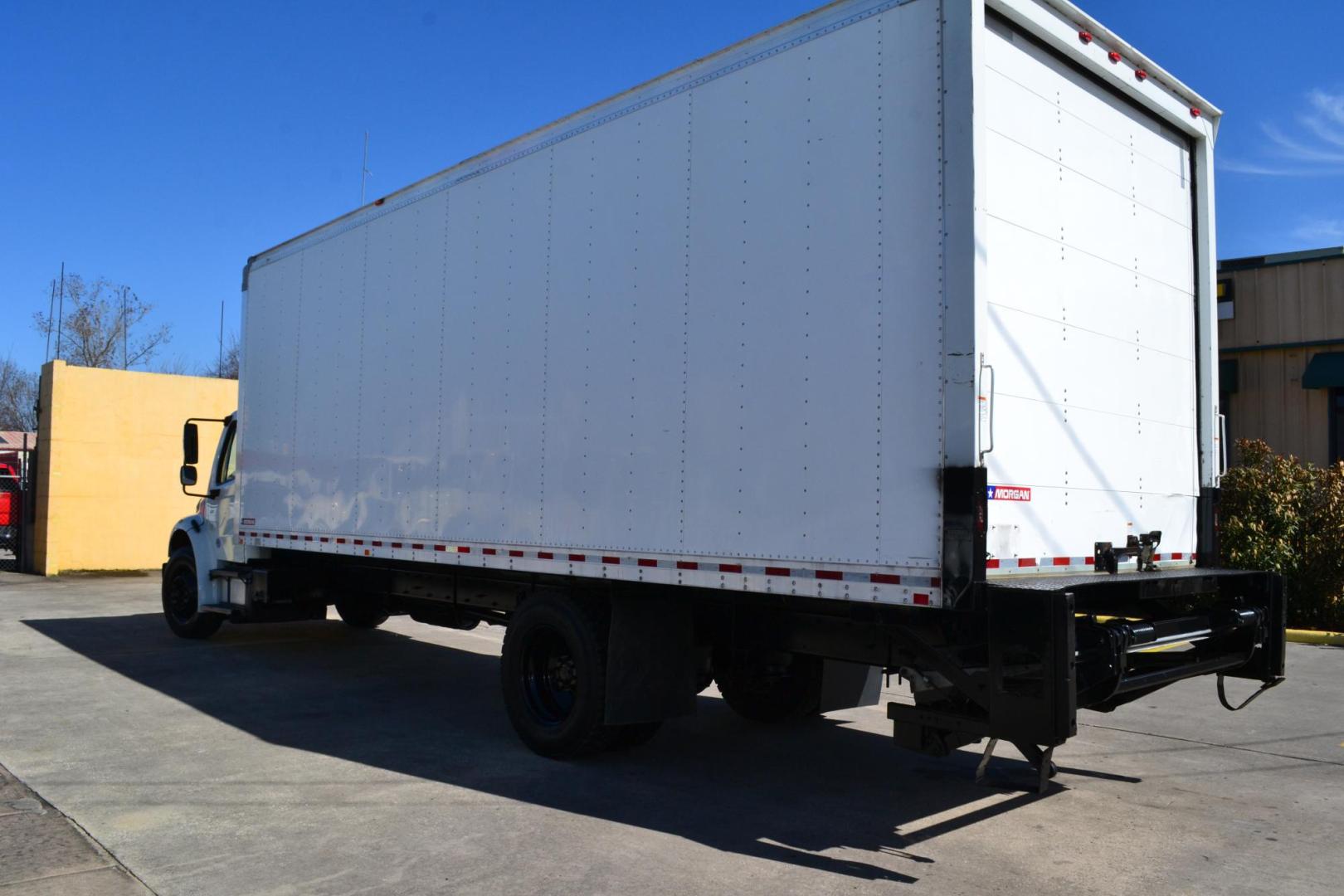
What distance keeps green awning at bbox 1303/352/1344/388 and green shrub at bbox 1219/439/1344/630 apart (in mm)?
2898

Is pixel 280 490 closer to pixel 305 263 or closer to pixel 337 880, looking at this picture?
pixel 305 263

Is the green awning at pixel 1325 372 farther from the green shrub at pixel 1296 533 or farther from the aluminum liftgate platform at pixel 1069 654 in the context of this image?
the aluminum liftgate platform at pixel 1069 654

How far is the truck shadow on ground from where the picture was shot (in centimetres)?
547

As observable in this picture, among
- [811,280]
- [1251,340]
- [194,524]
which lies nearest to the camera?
[811,280]

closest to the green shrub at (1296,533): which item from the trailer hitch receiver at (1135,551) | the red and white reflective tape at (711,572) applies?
the trailer hitch receiver at (1135,551)

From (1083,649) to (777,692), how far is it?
10.8ft

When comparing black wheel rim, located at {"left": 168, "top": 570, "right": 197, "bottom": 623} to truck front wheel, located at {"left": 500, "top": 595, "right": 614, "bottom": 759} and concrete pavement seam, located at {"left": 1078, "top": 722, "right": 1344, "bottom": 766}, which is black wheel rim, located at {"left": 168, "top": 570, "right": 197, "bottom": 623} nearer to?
truck front wheel, located at {"left": 500, "top": 595, "right": 614, "bottom": 759}

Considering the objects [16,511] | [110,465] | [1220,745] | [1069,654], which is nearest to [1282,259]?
[1220,745]

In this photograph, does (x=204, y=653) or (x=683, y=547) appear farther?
(x=204, y=653)

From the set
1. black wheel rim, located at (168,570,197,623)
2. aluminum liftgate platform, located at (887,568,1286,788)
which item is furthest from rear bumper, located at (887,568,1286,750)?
black wheel rim, located at (168,570,197,623)

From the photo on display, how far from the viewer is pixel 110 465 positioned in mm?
20734

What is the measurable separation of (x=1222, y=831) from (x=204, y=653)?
379 inches

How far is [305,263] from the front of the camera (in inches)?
391

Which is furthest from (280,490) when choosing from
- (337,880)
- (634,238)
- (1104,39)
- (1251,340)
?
(1251,340)
